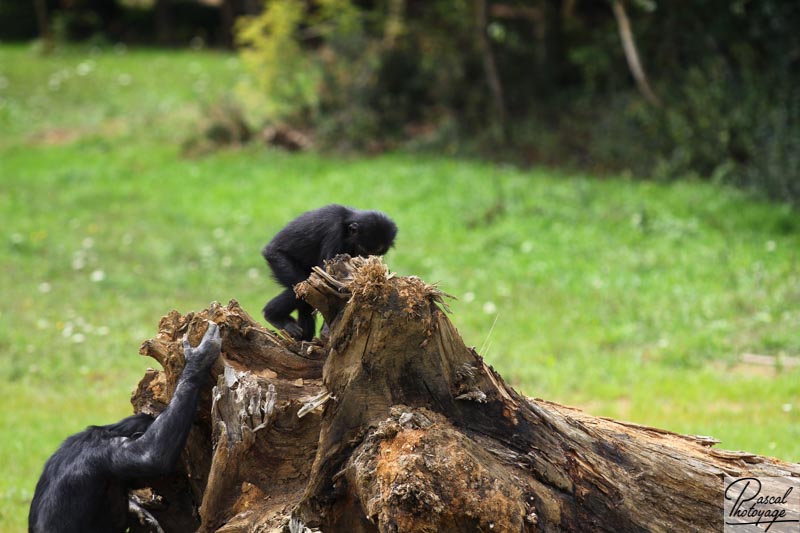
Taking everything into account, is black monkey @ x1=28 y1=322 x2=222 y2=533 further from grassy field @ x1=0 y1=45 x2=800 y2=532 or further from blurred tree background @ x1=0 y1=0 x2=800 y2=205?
blurred tree background @ x1=0 y1=0 x2=800 y2=205

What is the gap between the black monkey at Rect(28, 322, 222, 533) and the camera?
5.04m

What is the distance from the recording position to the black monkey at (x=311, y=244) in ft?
23.5

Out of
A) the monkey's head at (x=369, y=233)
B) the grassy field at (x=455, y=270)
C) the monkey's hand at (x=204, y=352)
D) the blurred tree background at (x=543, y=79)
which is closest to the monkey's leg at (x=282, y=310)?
the monkey's head at (x=369, y=233)

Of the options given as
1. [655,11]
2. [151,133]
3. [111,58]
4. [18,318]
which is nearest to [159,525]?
[18,318]

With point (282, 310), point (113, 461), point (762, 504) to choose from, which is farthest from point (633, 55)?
point (113, 461)

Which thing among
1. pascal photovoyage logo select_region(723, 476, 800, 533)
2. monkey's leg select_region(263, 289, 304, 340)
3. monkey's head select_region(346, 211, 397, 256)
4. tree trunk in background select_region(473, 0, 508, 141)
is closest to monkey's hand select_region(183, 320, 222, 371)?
monkey's leg select_region(263, 289, 304, 340)

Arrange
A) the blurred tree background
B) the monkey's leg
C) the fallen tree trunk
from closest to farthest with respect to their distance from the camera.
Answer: the fallen tree trunk, the monkey's leg, the blurred tree background

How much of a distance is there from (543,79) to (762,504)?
17704 millimetres

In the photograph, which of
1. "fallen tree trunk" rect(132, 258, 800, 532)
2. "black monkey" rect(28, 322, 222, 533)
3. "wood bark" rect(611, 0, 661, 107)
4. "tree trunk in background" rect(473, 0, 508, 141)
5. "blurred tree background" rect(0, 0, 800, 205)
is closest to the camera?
"fallen tree trunk" rect(132, 258, 800, 532)

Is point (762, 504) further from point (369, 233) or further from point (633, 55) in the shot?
point (633, 55)

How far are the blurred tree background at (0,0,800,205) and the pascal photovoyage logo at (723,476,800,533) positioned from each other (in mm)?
12643

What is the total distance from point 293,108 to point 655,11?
28.7 ft

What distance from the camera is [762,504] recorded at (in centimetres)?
466

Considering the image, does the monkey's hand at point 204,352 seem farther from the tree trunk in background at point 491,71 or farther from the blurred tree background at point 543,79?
the tree trunk in background at point 491,71
